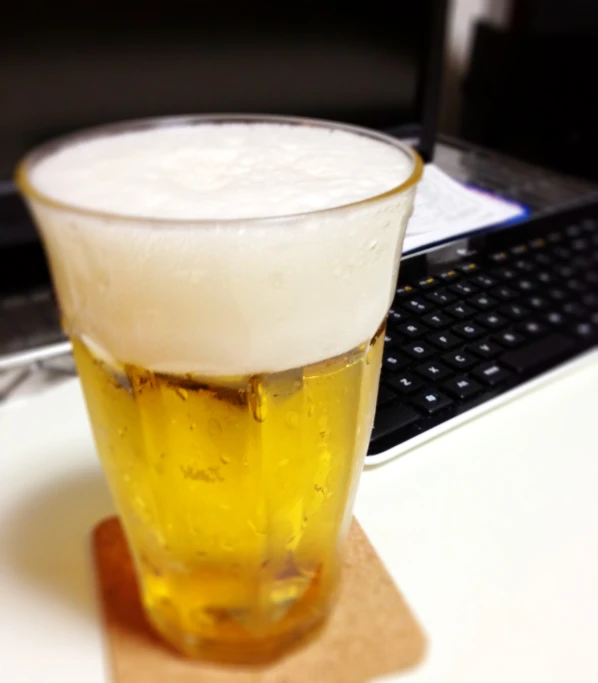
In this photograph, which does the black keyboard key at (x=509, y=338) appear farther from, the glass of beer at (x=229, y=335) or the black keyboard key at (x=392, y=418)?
the glass of beer at (x=229, y=335)

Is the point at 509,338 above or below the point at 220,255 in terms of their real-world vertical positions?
below

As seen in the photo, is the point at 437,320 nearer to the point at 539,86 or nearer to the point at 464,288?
the point at 464,288

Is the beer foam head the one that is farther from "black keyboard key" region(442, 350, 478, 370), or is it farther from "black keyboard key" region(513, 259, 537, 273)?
"black keyboard key" region(513, 259, 537, 273)

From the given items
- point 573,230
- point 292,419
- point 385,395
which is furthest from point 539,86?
point 292,419

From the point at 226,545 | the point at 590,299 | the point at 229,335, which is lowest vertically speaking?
the point at 590,299

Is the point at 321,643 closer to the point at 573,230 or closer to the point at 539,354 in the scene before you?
the point at 539,354

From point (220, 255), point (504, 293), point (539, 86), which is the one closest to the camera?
point (220, 255)

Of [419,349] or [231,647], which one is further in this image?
[419,349]

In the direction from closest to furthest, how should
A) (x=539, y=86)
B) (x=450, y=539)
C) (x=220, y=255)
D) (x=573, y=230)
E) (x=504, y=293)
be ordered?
(x=220, y=255) → (x=450, y=539) → (x=504, y=293) → (x=573, y=230) → (x=539, y=86)

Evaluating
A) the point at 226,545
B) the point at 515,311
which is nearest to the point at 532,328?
the point at 515,311

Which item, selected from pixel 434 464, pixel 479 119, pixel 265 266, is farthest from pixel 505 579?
pixel 479 119
